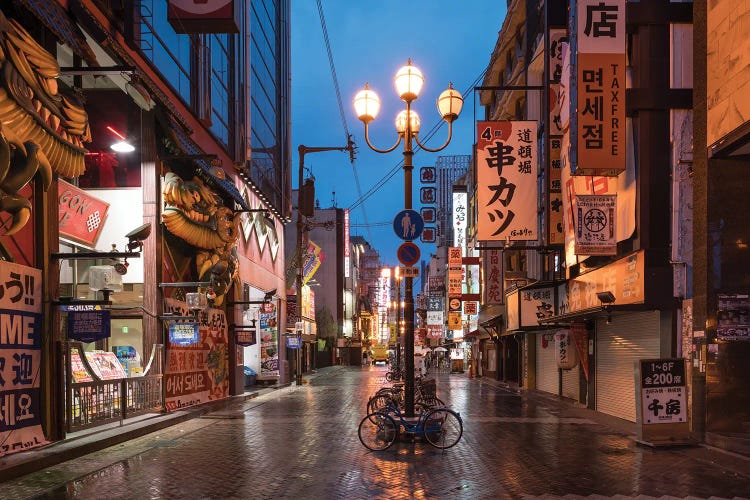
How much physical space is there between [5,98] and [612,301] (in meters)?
12.9

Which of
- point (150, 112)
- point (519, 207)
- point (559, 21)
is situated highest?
point (559, 21)

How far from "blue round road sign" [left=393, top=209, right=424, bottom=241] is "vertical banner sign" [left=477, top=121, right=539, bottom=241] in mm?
5615

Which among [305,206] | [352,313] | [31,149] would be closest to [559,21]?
[31,149]

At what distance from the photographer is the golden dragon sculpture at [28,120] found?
9867 mm

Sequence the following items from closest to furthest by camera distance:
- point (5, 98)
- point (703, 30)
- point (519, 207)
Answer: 1. point (5, 98)
2. point (703, 30)
3. point (519, 207)

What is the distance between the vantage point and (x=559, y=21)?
64.8ft

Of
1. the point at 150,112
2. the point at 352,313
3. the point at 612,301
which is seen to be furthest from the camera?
the point at 352,313

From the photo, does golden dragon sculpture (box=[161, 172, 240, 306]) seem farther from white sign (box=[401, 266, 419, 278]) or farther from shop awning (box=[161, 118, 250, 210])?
white sign (box=[401, 266, 419, 278])

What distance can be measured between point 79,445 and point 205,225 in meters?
10.1

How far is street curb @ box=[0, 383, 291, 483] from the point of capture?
9570 millimetres

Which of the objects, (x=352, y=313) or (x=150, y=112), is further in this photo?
(x=352, y=313)

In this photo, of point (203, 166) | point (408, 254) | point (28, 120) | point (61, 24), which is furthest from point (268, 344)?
point (28, 120)

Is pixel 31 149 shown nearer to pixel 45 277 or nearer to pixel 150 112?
pixel 45 277

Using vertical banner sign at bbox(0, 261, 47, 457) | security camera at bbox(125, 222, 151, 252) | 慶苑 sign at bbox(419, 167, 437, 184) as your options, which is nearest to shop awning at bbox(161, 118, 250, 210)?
security camera at bbox(125, 222, 151, 252)
